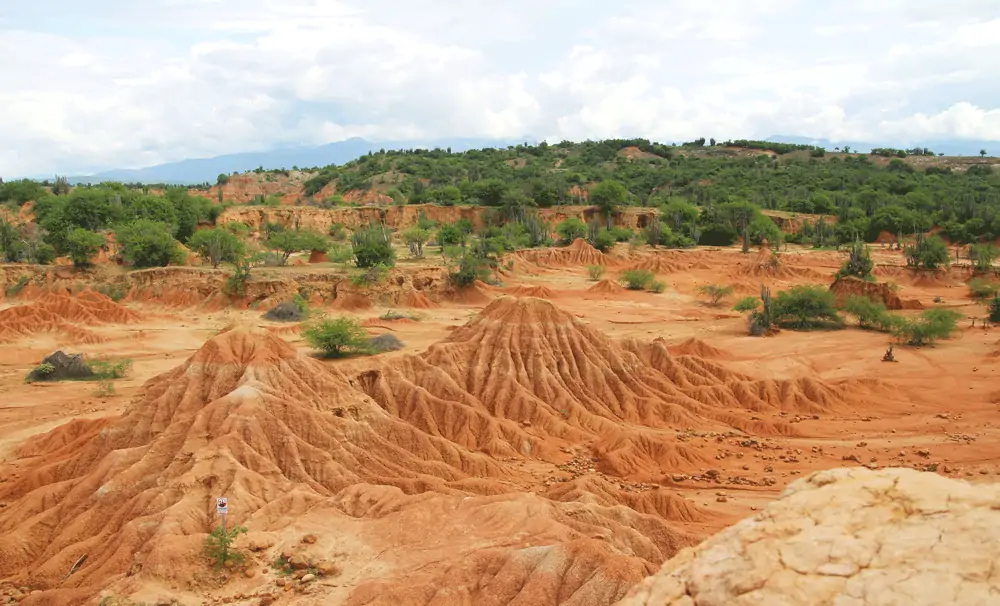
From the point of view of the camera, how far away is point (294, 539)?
44.9 feet

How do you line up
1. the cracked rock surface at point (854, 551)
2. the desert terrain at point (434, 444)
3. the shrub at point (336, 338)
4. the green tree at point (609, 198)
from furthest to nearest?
the green tree at point (609, 198) → the shrub at point (336, 338) → the desert terrain at point (434, 444) → the cracked rock surface at point (854, 551)

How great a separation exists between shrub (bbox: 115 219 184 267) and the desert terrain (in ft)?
20.1

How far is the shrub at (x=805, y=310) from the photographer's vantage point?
136ft

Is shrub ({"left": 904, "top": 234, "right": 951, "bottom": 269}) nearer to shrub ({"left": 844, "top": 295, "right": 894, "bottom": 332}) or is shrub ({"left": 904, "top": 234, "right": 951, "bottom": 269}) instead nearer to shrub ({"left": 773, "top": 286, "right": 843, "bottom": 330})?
shrub ({"left": 844, "top": 295, "right": 894, "bottom": 332})

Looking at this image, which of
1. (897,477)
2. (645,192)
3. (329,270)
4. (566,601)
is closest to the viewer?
(897,477)

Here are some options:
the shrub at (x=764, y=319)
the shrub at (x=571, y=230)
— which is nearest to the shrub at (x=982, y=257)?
the shrub at (x=764, y=319)

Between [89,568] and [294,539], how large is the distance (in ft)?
12.4

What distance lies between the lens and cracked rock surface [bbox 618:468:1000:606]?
229 inches

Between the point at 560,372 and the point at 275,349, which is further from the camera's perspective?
the point at 560,372

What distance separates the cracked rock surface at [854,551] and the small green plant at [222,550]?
803 centimetres

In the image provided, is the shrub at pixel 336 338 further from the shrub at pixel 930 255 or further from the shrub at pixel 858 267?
the shrub at pixel 930 255

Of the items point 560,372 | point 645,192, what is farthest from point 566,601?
point 645,192

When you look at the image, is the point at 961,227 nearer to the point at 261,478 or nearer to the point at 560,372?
the point at 560,372

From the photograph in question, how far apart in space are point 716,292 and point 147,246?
36.9 m
